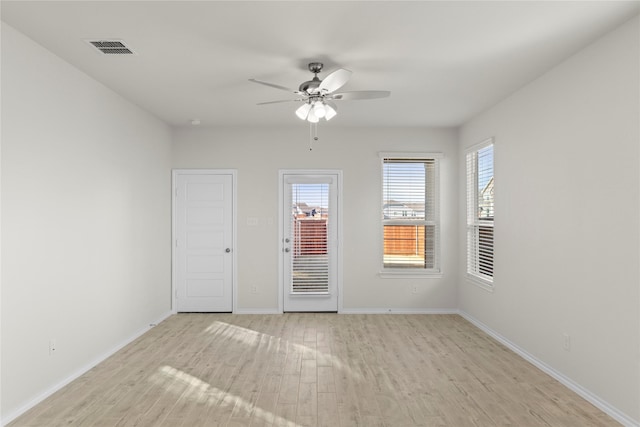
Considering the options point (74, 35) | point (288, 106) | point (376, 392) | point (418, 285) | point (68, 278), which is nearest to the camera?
point (74, 35)

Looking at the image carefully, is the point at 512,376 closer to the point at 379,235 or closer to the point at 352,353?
the point at 352,353

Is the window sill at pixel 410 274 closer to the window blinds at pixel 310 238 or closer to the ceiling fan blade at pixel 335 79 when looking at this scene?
the window blinds at pixel 310 238

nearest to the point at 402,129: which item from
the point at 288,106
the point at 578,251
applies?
the point at 288,106

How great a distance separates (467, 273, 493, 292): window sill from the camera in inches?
177

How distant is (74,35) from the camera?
2682 millimetres

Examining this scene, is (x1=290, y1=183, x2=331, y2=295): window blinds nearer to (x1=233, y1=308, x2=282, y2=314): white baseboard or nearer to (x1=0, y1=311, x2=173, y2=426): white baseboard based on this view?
(x1=233, y1=308, x2=282, y2=314): white baseboard

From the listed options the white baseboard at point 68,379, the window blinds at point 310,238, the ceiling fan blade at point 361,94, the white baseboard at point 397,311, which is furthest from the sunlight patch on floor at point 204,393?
the white baseboard at point 397,311

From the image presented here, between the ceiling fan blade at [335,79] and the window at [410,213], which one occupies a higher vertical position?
the ceiling fan blade at [335,79]

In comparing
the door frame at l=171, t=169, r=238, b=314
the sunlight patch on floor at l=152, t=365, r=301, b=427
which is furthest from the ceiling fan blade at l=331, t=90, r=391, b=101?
the door frame at l=171, t=169, r=238, b=314

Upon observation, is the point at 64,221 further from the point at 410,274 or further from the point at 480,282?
the point at 480,282

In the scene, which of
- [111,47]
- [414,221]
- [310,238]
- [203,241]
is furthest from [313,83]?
[203,241]

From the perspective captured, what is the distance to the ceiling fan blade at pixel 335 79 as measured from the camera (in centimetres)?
270

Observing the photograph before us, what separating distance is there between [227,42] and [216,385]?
2694 millimetres

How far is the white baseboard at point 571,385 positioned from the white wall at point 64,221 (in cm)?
411
